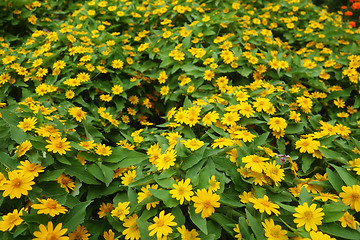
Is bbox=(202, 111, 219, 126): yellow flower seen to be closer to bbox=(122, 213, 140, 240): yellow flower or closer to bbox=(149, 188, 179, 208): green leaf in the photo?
bbox=(149, 188, 179, 208): green leaf

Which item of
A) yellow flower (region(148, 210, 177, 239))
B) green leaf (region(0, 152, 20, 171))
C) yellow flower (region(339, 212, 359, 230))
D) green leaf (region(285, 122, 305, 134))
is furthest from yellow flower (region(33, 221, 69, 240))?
green leaf (region(285, 122, 305, 134))

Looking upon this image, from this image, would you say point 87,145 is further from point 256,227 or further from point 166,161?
point 256,227

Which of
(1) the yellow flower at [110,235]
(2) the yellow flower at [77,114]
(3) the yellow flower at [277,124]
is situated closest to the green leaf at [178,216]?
(1) the yellow flower at [110,235]

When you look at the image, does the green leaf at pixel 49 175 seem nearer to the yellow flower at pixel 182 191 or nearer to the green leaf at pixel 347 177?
the yellow flower at pixel 182 191

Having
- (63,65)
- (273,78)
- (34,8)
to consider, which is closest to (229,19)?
(273,78)

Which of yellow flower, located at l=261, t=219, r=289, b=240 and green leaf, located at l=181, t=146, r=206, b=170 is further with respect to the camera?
green leaf, located at l=181, t=146, r=206, b=170

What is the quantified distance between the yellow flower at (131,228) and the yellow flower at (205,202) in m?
0.36

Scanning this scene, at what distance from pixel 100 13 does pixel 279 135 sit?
313cm

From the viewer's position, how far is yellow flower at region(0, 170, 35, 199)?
4.17 feet

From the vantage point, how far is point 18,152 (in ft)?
4.89

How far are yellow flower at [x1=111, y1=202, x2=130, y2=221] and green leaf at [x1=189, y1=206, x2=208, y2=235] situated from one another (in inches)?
14.9

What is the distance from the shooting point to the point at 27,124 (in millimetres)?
1667

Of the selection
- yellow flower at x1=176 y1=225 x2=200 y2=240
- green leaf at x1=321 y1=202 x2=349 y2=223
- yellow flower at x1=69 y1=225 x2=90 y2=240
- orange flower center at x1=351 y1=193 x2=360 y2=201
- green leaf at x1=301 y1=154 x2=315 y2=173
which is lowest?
yellow flower at x1=69 y1=225 x2=90 y2=240

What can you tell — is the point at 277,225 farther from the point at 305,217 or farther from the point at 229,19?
the point at 229,19
